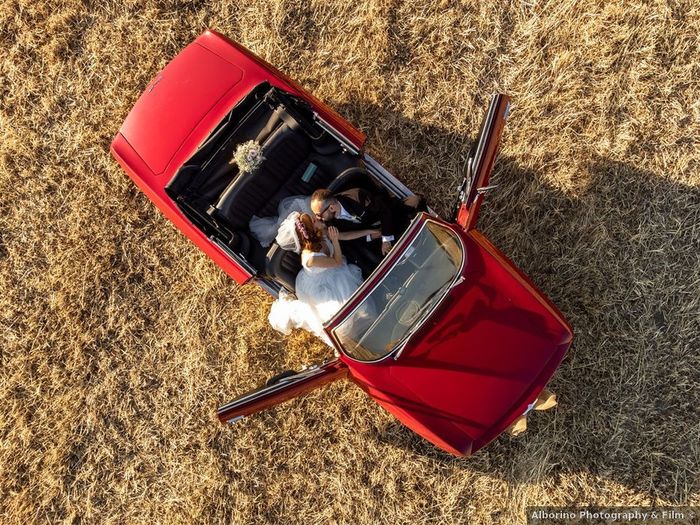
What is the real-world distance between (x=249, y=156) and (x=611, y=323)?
3418 mm

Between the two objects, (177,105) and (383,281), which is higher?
(177,105)

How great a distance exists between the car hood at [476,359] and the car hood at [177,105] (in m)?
2.27

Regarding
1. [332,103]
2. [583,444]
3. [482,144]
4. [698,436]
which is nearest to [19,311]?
[332,103]

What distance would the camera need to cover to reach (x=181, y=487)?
4.96m

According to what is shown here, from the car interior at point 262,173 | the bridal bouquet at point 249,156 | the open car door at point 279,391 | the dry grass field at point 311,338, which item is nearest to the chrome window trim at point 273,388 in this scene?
the open car door at point 279,391

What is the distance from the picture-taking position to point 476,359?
3906 millimetres

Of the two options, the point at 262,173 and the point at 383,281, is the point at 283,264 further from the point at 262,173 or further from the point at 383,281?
the point at 383,281

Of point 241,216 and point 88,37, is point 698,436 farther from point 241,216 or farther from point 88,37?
point 88,37

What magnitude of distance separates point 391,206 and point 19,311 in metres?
3.76

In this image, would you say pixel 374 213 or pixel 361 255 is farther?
pixel 361 255

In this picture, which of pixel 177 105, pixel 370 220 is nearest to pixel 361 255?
pixel 370 220

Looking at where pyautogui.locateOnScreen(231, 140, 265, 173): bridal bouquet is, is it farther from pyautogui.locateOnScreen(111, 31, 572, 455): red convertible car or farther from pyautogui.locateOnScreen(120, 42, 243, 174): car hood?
pyautogui.locateOnScreen(120, 42, 243, 174): car hood

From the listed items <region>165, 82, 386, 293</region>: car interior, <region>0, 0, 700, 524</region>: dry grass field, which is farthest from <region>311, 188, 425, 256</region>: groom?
<region>0, 0, 700, 524</region>: dry grass field

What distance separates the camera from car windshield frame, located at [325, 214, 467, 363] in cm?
376
